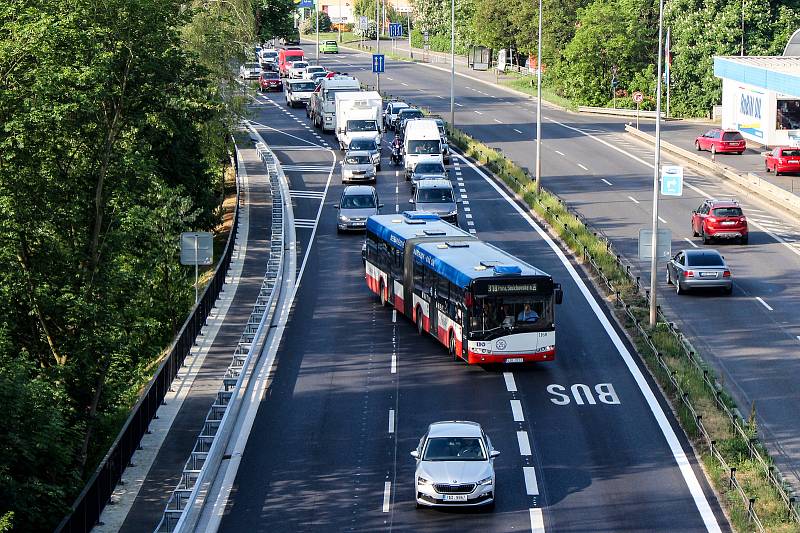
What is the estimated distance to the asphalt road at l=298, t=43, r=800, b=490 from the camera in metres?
35.8

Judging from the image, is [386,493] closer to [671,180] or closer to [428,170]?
[671,180]

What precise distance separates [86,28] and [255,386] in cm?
1148

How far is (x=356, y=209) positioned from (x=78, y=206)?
68.6 ft

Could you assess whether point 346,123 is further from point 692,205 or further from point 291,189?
point 692,205

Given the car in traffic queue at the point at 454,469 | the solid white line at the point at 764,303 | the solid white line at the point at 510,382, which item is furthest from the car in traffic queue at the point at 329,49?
the car in traffic queue at the point at 454,469

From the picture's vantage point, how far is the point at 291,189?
230ft

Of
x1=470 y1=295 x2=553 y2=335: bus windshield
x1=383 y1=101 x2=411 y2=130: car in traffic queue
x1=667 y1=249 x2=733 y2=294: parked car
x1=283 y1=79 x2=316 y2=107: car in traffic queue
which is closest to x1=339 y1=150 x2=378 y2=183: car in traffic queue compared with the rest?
x1=383 y1=101 x2=411 y2=130: car in traffic queue

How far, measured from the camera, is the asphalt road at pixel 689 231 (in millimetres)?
35812

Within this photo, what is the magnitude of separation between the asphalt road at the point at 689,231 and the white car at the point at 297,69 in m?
8.83

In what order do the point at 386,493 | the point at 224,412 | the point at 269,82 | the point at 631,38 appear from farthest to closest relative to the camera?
the point at 269,82
the point at 631,38
the point at 224,412
the point at 386,493

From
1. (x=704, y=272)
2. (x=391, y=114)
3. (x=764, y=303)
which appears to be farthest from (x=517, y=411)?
(x=391, y=114)

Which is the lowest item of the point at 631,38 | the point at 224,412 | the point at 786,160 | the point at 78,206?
the point at 224,412

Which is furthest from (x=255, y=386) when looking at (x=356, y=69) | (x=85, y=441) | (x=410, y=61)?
(x=410, y=61)

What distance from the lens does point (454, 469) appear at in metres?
26.3
